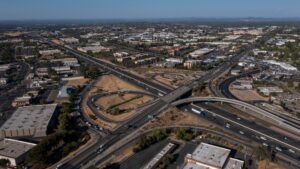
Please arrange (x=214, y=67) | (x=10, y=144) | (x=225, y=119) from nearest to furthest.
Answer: (x=10, y=144) < (x=225, y=119) < (x=214, y=67)

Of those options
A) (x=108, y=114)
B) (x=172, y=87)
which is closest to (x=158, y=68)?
(x=172, y=87)

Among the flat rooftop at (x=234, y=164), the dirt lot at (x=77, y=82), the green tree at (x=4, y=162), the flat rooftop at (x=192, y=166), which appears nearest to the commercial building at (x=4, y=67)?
the dirt lot at (x=77, y=82)

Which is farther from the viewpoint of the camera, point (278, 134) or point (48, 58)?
point (48, 58)

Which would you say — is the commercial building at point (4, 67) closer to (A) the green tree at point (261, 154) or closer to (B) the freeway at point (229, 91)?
(B) the freeway at point (229, 91)

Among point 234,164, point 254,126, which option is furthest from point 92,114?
point 234,164

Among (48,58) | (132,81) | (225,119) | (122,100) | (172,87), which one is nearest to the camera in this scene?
(225,119)

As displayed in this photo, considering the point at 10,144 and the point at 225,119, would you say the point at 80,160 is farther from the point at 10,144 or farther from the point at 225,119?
the point at 225,119
